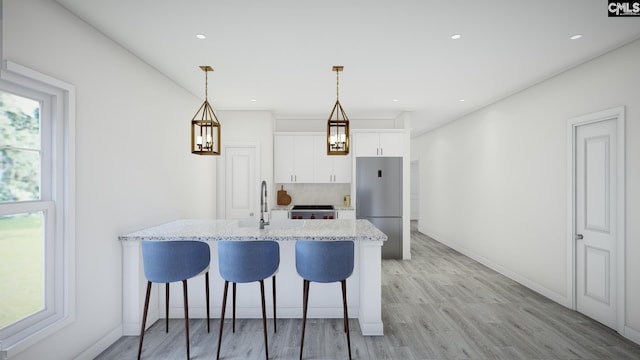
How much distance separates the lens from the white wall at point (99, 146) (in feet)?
6.69

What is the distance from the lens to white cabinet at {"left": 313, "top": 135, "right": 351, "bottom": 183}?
5.77 meters

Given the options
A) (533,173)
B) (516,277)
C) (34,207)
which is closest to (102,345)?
(34,207)

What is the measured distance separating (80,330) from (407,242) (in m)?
4.71

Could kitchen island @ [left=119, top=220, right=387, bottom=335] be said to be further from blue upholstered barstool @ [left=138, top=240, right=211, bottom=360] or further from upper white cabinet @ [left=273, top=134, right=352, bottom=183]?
upper white cabinet @ [left=273, top=134, right=352, bottom=183]

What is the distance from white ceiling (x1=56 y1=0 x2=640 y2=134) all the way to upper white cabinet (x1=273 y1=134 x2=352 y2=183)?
1.53 metres

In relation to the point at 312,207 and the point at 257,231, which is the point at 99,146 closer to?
the point at 257,231

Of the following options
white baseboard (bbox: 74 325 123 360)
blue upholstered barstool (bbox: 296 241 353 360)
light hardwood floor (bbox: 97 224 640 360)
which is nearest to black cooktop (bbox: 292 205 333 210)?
light hardwood floor (bbox: 97 224 640 360)

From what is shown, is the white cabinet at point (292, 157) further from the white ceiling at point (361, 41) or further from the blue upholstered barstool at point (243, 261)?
the blue upholstered barstool at point (243, 261)

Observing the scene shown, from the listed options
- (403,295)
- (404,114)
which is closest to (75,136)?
(403,295)

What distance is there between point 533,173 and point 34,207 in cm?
515

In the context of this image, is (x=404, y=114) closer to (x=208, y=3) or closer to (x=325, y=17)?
(x=325, y=17)

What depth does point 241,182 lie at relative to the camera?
5438 millimetres

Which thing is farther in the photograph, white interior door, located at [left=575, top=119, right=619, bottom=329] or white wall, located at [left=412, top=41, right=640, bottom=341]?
white interior door, located at [left=575, top=119, right=619, bottom=329]

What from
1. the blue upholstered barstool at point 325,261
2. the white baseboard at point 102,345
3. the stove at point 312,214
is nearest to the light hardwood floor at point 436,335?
the white baseboard at point 102,345
